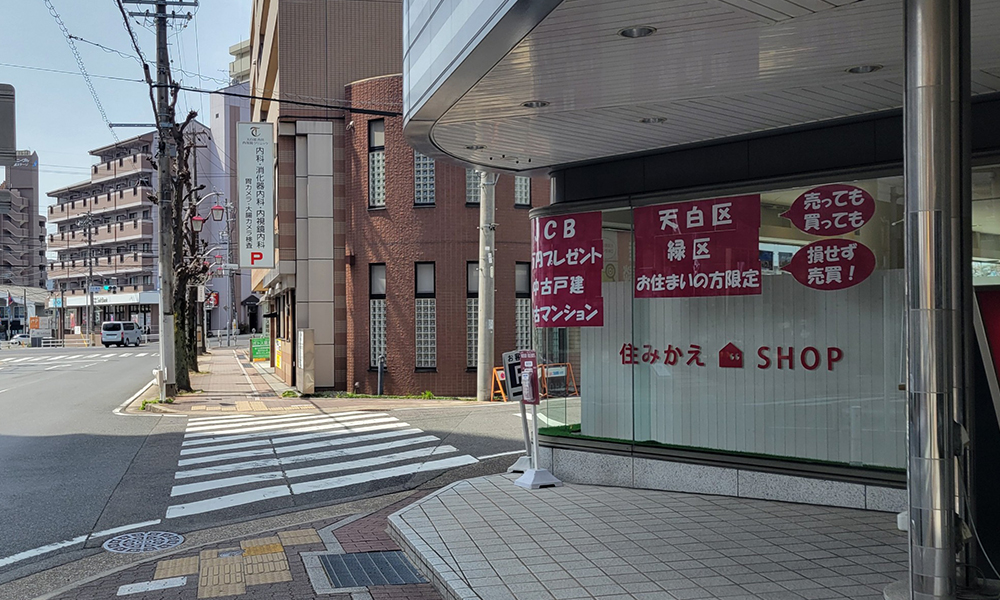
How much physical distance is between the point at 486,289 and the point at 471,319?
8.86 feet

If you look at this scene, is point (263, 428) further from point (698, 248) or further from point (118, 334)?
point (118, 334)

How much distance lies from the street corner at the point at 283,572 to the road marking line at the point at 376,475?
268cm

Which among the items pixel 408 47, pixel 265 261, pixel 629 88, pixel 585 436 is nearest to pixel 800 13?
pixel 629 88

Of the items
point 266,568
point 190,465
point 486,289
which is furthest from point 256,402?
point 266,568

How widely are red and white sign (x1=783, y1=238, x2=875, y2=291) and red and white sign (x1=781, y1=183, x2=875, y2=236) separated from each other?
0.47ft

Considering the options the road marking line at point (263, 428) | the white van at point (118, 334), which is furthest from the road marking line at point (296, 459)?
the white van at point (118, 334)

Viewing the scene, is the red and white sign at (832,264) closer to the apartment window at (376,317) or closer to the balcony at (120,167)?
the apartment window at (376,317)

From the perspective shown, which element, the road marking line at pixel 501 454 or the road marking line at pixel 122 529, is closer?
the road marking line at pixel 122 529

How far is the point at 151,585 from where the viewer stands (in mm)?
6793

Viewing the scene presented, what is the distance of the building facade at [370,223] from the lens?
78.3 ft

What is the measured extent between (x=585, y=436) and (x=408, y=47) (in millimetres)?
5057

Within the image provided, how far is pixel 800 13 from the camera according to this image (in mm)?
5527

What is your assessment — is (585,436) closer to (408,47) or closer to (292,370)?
(408,47)

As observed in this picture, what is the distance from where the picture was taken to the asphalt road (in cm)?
938
